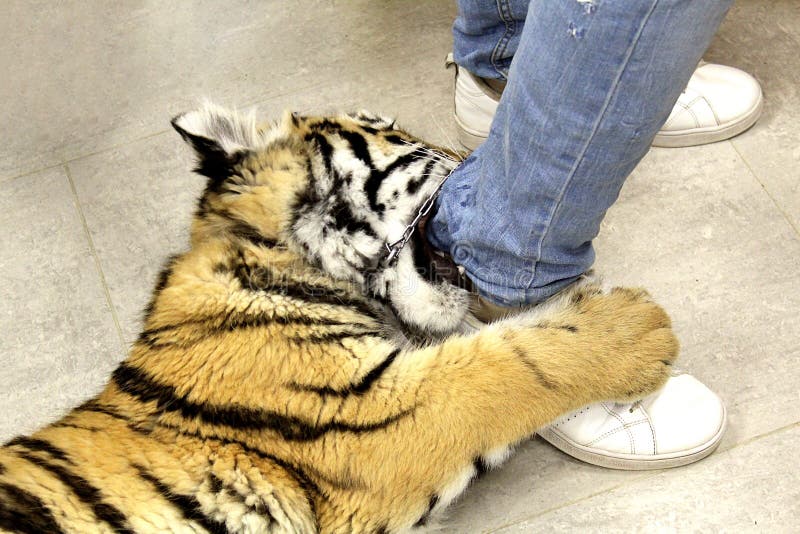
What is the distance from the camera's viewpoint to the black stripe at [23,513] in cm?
98

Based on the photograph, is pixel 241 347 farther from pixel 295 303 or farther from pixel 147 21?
pixel 147 21

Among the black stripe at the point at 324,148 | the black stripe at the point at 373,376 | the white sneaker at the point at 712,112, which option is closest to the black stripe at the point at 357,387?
the black stripe at the point at 373,376

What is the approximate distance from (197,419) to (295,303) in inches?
9.2

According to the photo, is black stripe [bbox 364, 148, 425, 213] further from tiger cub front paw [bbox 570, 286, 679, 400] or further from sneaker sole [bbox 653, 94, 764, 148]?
sneaker sole [bbox 653, 94, 764, 148]

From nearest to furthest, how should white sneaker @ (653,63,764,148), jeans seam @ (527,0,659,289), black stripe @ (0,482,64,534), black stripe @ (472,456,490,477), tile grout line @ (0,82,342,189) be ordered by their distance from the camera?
jeans seam @ (527,0,659,289), black stripe @ (0,482,64,534), black stripe @ (472,456,490,477), white sneaker @ (653,63,764,148), tile grout line @ (0,82,342,189)

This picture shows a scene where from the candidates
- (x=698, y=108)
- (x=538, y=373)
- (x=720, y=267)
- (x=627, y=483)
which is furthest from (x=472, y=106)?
(x=627, y=483)

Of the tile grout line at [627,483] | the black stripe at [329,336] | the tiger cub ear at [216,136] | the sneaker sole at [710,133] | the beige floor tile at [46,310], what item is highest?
the tiger cub ear at [216,136]

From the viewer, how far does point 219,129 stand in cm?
120

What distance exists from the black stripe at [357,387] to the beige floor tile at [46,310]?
63 cm

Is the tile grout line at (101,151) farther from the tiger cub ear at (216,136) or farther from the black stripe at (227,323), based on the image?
the black stripe at (227,323)

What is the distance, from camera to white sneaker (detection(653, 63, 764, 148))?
1664mm

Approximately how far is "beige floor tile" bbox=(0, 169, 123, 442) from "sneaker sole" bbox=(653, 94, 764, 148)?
1.32 m

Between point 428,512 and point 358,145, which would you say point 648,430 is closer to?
point 428,512

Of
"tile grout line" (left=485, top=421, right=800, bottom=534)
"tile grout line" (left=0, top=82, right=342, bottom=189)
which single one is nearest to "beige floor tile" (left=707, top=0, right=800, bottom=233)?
"tile grout line" (left=485, top=421, right=800, bottom=534)
